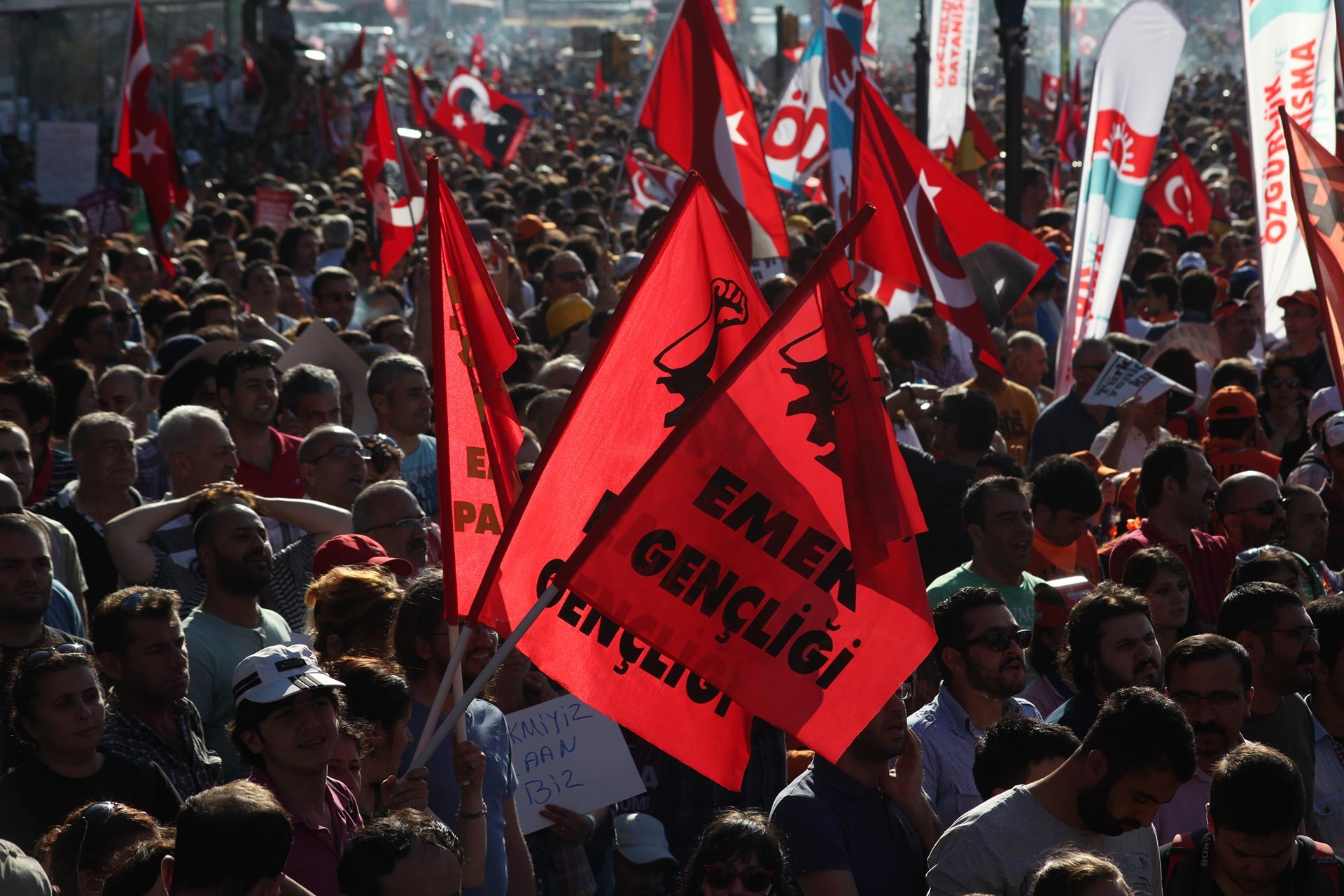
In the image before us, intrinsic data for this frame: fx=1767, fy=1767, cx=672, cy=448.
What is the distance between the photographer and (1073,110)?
68.1 ft

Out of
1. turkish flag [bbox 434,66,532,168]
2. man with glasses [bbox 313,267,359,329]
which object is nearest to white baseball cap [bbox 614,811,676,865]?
man with glasses [bbox 313,267,359,329]

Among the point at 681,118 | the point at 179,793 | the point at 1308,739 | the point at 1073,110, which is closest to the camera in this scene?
the point at 179,793

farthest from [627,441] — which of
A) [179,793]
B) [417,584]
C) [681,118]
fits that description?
[681,118]

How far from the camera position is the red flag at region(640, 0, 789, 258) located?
29.8 feet

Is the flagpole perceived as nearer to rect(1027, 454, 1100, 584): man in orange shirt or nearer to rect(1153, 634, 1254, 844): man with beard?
rect(1153, 634, 1254, 844): man with beard

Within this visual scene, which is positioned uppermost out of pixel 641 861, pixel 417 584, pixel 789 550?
pixel 789 550

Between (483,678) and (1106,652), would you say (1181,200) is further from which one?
(483,678)

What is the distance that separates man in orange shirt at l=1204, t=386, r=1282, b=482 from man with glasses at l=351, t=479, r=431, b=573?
3.23 meters

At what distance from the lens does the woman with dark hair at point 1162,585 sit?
5203mm

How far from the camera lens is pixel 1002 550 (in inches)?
210

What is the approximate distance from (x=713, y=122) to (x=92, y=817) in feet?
21.0

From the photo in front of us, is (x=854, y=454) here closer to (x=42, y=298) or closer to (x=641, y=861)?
(x=641, y=861)

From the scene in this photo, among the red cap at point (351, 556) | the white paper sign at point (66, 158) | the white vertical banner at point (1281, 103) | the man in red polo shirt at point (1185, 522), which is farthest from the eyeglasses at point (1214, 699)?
the white paper sign at point (66, 158)

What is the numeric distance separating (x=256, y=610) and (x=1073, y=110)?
1742 cm
